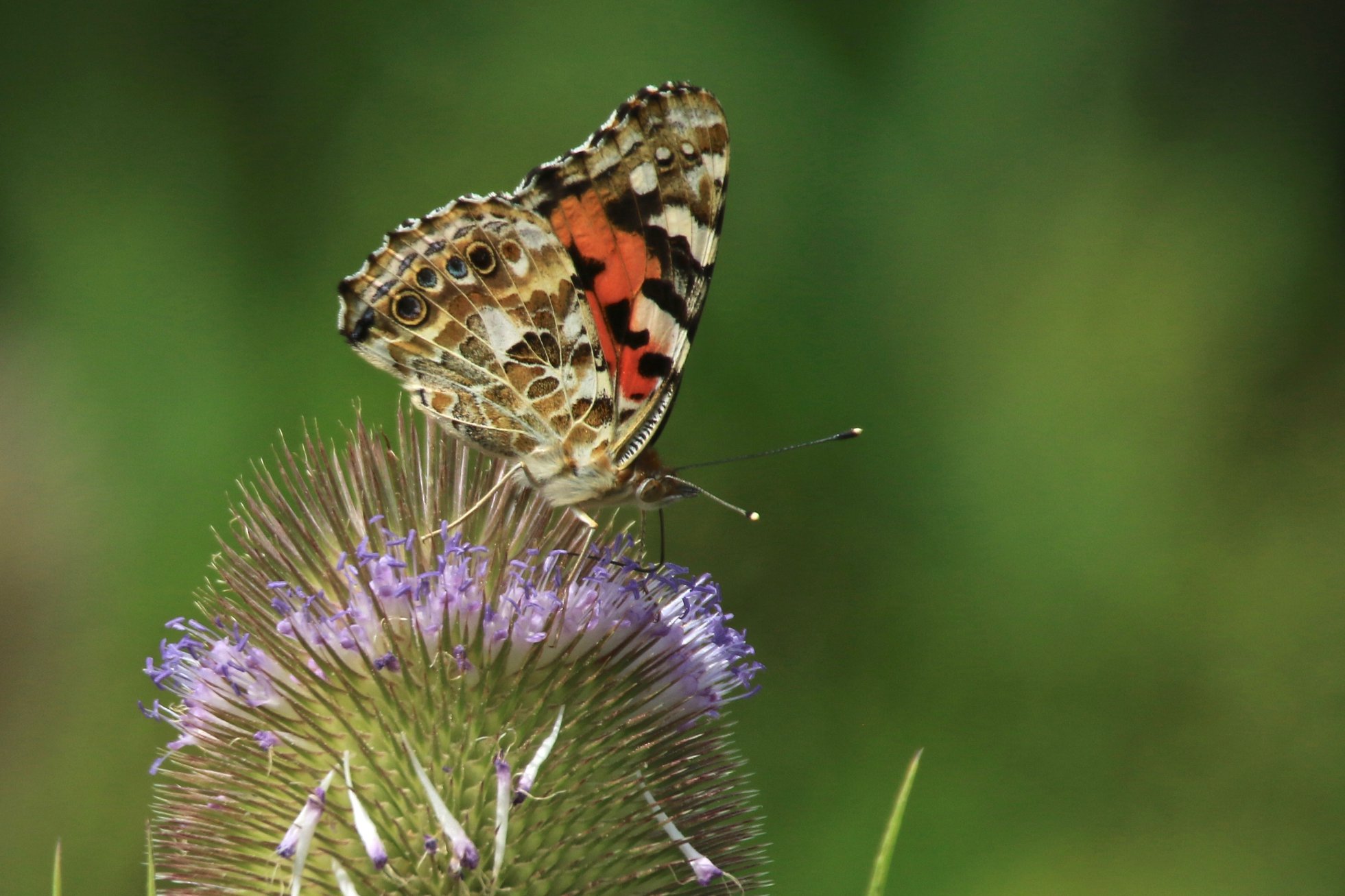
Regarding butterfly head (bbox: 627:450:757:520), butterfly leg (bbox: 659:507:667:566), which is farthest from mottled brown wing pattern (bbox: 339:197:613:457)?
butterfly leg (bbox: 659:507:667:566)

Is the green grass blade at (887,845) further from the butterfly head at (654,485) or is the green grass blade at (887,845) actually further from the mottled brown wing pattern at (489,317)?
the mottled brown wing pattern at (489,317)

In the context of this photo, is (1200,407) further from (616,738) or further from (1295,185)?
(616,738)

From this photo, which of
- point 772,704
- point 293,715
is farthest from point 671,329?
point 772,704

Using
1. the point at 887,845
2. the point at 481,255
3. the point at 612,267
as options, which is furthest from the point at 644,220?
the point at 887,845

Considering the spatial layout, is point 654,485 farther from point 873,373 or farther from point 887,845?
point 873,373

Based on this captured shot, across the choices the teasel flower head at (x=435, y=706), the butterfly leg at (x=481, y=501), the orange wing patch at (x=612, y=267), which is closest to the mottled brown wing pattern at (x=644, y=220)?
the orange wing patch at (x=612, y=267)

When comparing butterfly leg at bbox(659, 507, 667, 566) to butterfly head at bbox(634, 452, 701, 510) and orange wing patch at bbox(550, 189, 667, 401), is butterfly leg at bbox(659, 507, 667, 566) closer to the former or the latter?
butterfly head at bbox(634, 452, 701, 510)
